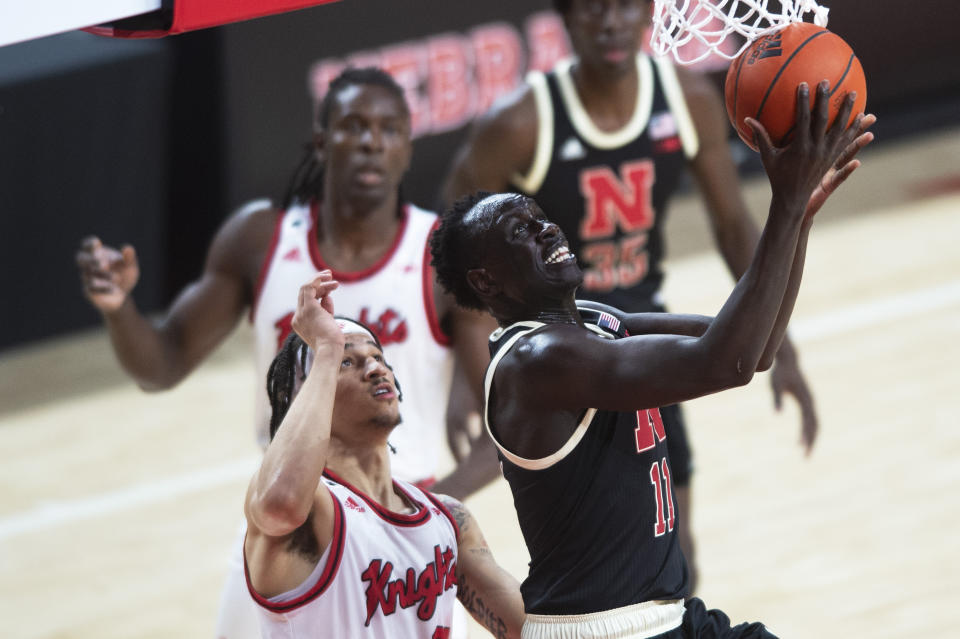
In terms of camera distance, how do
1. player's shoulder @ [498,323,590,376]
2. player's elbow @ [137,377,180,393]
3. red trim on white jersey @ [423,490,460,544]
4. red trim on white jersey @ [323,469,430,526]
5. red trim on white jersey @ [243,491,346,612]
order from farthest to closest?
player's elbow @ [137,377,180,393], red trim on white jersey @ [423,490,460,544], red trim on white jersey @ [323,469,430,526], red trim on white jersey @ [243,491,346,612], player's shoulder @ [498,323,590,376]

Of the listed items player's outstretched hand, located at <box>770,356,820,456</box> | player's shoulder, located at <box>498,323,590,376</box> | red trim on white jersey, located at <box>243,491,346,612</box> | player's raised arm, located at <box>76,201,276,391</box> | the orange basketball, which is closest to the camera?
the orange basketball

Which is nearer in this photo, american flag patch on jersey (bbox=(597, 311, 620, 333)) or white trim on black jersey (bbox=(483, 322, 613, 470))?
white trim on black jersey (bbox=(483, 322, 613, 470))

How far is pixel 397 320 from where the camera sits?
4.41 m

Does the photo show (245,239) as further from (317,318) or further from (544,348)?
(544,348)

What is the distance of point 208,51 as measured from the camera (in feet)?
30.8

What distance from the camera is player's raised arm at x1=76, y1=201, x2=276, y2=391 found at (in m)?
4.54

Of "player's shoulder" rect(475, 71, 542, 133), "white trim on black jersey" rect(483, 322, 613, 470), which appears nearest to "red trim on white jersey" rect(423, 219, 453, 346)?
"player's shoulder" rect(475, 71, 542, 133)

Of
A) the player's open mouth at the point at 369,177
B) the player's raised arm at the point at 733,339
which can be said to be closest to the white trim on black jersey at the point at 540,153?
the player's open mouth at the point at 369,177

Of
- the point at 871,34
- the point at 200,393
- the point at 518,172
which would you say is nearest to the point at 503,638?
the point at 518,172

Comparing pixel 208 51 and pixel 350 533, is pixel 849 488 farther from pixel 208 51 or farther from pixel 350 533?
pixel 208 51

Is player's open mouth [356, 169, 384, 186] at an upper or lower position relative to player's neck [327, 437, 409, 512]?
upper

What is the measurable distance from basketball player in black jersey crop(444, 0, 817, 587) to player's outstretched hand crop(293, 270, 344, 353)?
6.79 ft

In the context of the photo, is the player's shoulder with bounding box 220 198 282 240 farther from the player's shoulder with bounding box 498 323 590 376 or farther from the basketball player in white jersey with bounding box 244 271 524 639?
the player's shoulder with bounding box 498 323 590 376

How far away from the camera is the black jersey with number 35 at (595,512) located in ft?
10.0
